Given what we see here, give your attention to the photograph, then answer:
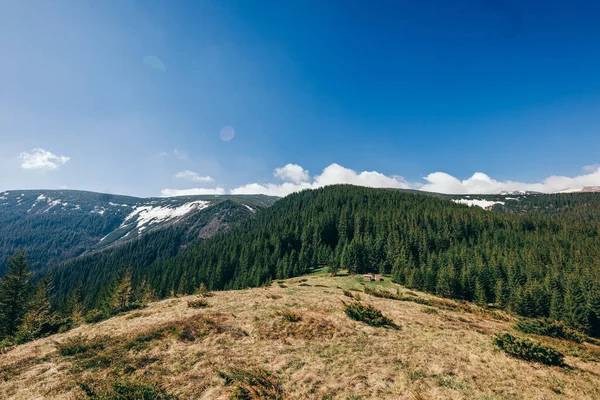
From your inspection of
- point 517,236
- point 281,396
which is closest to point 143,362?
point 281,396

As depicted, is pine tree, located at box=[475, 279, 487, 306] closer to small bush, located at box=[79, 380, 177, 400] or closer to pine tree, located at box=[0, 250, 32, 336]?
small bush, located at box=[79, 380, 177, 400]

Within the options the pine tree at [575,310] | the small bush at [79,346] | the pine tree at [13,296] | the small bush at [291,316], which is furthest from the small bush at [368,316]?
the pine tree at [575,310]

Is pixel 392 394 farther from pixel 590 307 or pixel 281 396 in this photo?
pixel 590 307

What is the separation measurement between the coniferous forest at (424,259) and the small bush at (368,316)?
47.9m

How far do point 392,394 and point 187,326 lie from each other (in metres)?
18.6

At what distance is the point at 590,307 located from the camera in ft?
179

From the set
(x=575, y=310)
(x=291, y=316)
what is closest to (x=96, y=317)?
(x=291, y=316)

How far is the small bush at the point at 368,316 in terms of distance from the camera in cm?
2630

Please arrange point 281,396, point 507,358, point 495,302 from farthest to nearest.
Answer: point 495,302, point 507,358, point 281,396

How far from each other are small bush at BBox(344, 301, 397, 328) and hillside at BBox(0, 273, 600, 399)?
117cm

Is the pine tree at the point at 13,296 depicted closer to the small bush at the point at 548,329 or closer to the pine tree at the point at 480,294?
the small bush at the point at 548,329

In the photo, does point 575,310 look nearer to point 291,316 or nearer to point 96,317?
point 291,316

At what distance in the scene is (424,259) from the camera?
96.9 m

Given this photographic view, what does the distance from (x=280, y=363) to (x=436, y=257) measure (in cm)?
9340
